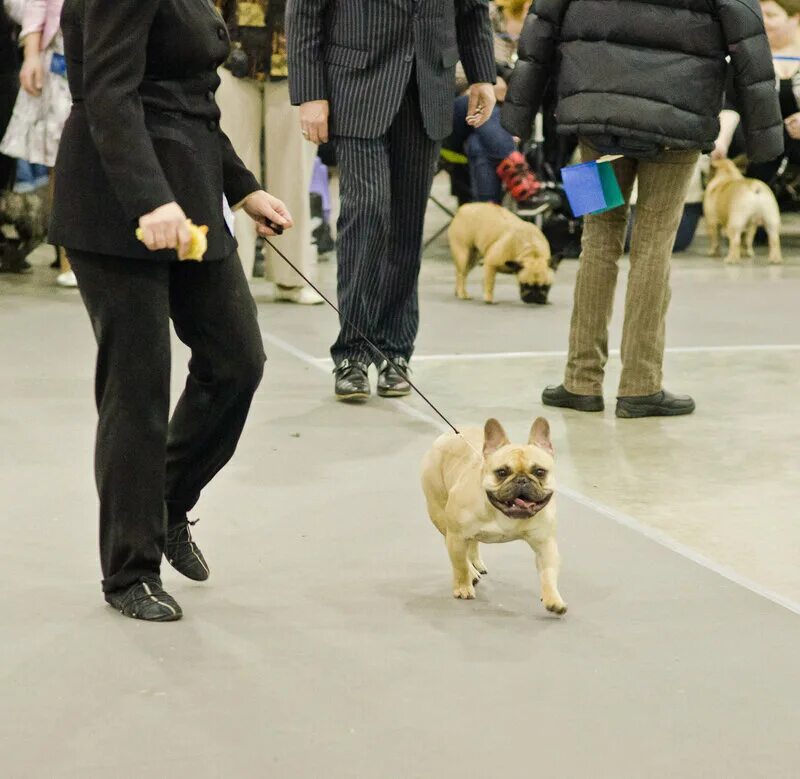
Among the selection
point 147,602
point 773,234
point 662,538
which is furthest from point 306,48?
point 773,234

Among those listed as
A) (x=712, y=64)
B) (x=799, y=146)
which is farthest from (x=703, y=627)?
(x=799, y=146)

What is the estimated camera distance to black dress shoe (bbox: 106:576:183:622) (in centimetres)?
301

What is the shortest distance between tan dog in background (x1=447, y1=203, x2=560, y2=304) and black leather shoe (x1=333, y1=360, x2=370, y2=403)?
2.34 m

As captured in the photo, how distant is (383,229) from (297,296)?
224cm

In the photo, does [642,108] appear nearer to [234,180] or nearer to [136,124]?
[234,180]

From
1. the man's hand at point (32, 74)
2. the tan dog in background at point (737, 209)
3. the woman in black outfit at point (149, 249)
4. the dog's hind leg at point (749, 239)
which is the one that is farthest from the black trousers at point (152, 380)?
the dog's hind leg at point (749, 239)

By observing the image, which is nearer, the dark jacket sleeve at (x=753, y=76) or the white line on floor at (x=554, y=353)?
the dark jacket sleeve at (x=753, y=76)

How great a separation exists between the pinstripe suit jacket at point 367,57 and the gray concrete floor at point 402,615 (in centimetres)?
95

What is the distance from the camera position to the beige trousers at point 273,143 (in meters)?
6.61

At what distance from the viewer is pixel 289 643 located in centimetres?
293

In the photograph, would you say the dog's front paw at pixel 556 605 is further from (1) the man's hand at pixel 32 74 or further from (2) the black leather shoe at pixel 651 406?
(1) the man's hand at pixel 32 74

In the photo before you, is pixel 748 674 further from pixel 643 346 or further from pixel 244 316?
pixel 643 346

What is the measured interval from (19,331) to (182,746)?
4.17 m

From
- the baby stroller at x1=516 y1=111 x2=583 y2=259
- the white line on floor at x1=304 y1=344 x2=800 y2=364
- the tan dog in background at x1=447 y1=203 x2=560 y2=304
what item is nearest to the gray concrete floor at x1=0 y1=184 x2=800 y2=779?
the white line on floor at x1=304 y1=344 x2=800 y2=364
